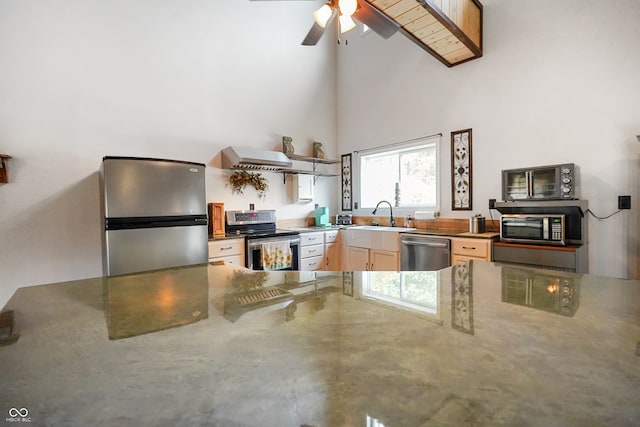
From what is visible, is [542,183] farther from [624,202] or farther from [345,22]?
[345,22]

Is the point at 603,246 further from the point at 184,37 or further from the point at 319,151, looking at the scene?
the point at 184,37

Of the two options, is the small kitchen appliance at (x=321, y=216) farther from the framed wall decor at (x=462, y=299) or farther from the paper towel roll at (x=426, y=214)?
the framed wall decor at (x=462, y=299)

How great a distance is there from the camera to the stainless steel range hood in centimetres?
367

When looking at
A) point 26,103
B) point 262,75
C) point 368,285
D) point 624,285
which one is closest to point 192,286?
point 368,285

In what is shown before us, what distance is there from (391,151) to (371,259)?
1.62 metres

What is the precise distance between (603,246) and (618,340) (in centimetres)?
282

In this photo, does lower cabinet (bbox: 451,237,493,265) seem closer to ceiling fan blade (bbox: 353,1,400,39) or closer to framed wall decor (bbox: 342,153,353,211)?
ceiling fan blade (bbox: 353,1,400,39)

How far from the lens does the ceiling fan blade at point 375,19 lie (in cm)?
226

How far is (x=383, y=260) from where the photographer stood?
3.80m

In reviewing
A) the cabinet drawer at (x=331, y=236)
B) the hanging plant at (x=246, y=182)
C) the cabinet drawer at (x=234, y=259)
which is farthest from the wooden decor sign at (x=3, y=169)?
the cabinet drawer at (x=331, y=236)

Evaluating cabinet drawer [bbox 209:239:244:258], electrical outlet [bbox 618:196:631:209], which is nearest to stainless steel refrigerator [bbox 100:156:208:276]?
cabinet drawer [bbox 209:239:244:258]

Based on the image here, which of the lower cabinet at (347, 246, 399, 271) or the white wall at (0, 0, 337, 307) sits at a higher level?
the white wall at (0, 0, 337, 307)

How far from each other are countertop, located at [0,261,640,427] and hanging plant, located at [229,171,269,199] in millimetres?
2986

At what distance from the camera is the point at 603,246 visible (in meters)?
2.74
